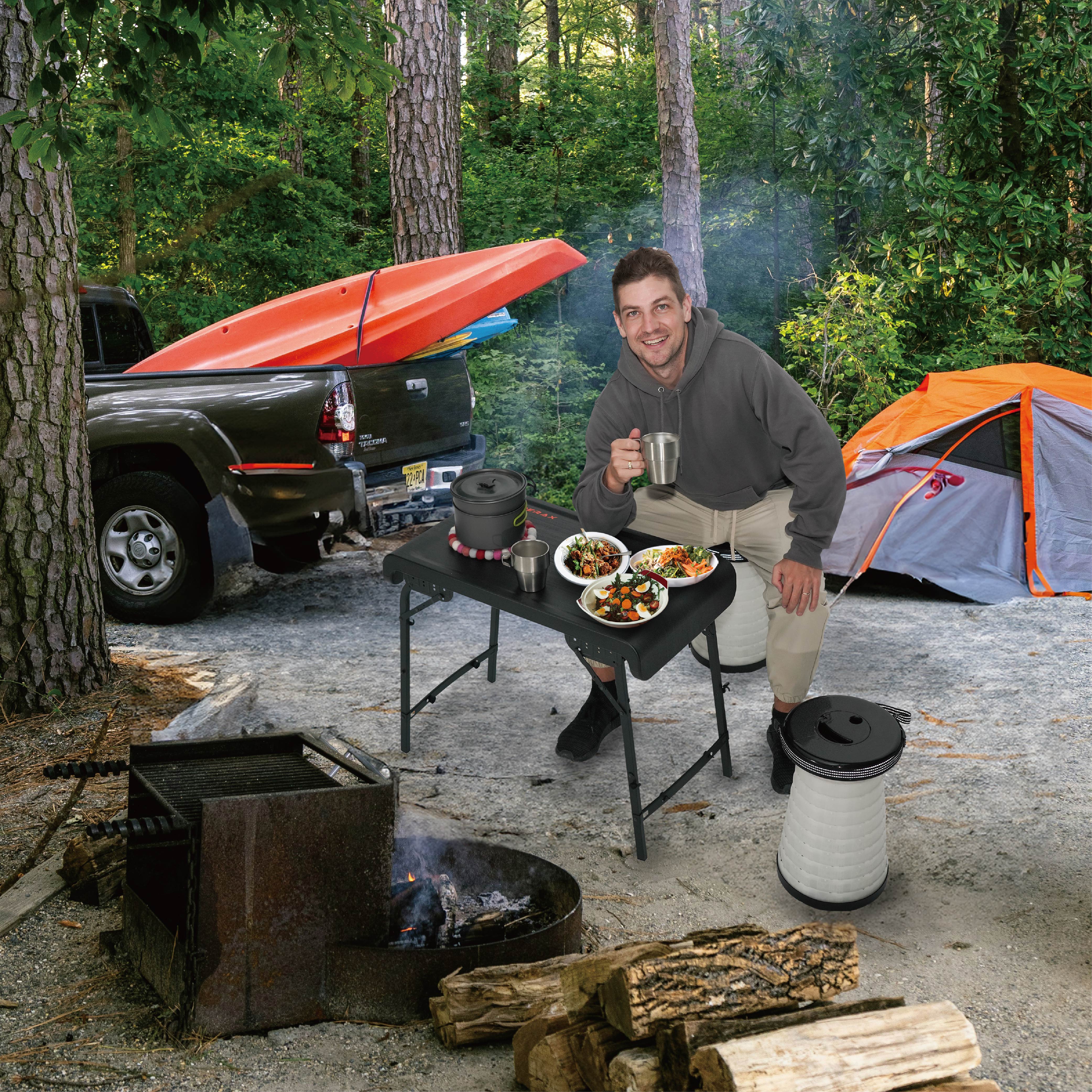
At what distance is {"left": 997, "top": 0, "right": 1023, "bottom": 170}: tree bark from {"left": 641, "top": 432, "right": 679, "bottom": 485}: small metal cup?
Answer: 6892 mm

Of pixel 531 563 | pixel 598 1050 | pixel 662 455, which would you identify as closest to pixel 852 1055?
pixel 598 1050

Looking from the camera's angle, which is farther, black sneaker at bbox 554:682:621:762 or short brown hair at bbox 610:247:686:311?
black sneaker at bbox 554:682:621:762

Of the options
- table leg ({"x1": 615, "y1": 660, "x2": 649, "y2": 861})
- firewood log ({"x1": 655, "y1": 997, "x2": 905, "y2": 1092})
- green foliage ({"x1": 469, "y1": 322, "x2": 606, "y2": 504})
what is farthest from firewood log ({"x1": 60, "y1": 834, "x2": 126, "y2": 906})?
green foliage ({"x1": 469, "y1": 322, "x2": 606, "y2": 504})

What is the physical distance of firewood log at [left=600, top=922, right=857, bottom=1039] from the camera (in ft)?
6.48

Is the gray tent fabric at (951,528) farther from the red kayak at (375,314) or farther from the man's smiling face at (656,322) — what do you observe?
A: the man's smiling face at (656,322)

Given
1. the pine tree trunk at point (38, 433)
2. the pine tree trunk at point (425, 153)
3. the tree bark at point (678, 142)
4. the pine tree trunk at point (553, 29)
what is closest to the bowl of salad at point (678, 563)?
the pine tree trunk at point (38, 433)

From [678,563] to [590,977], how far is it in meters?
1.76

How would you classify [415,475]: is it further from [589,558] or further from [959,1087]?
[959,1087]

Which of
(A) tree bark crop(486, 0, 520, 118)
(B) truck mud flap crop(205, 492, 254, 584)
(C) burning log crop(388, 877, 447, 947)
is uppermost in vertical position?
(A) tree bark crop(486, 0, 520, 118)

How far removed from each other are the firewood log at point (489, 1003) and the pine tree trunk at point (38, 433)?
262cm

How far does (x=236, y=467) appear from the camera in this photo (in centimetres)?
550

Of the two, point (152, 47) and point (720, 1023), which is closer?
point (720, 1023)

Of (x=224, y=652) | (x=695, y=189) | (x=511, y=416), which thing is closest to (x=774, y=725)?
(x=224, y=652)

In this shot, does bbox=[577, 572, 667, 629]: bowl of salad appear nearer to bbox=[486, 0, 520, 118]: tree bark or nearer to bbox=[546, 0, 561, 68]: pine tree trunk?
bbox=[486, 0, 520, 118]: tree bark
